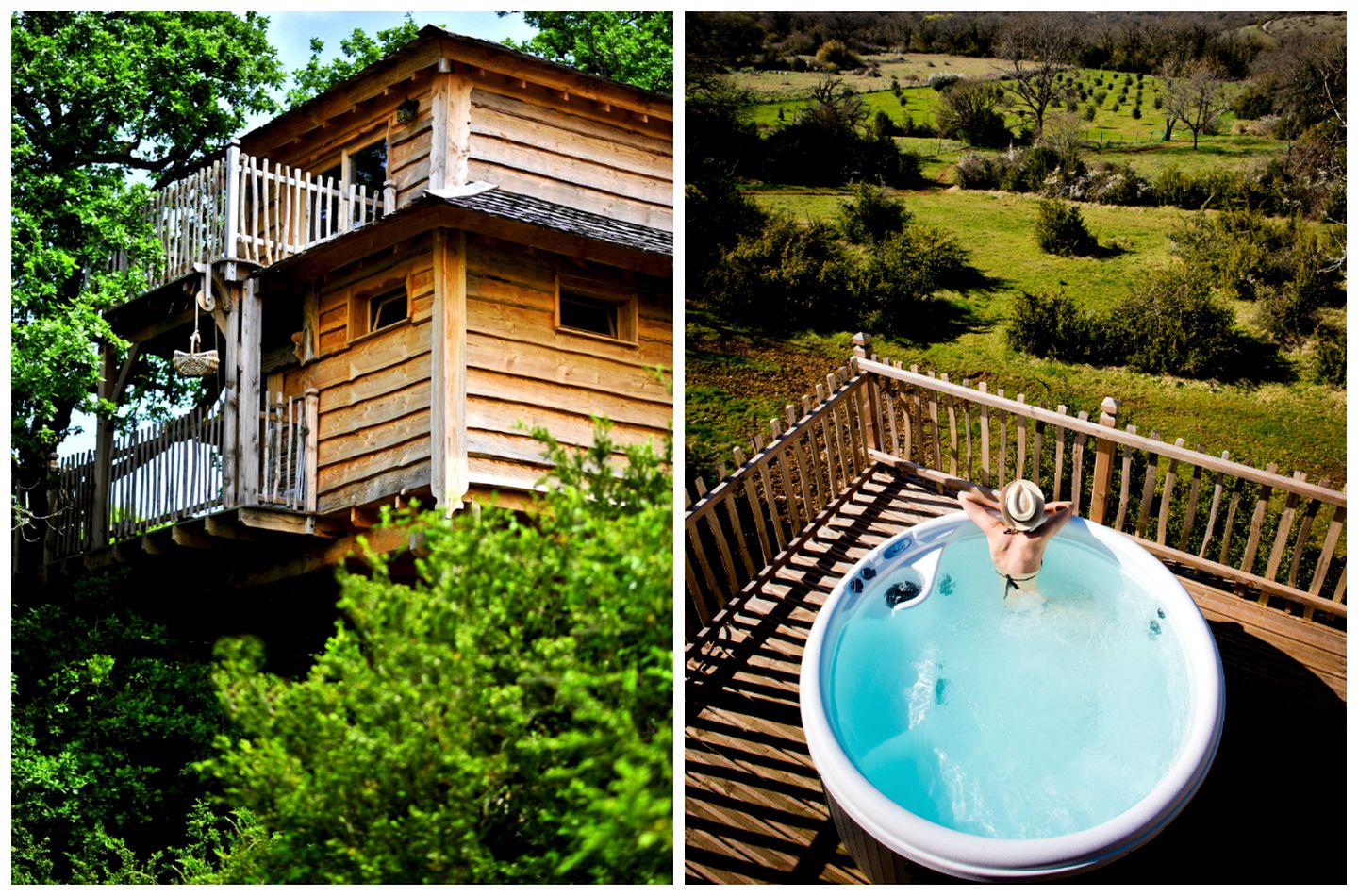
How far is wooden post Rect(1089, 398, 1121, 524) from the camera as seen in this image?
4727 mm

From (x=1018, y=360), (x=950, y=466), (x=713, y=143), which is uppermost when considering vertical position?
(x=713, y=143)

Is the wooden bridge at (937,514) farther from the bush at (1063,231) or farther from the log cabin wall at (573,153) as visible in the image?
the log cabin wall at (573,153)

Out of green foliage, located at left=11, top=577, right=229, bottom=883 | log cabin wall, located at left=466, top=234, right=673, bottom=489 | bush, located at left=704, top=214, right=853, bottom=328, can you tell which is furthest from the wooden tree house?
bush, located at left=704, top=214, right=853, bottom=328

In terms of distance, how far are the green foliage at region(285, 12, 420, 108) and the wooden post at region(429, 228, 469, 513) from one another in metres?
1.56

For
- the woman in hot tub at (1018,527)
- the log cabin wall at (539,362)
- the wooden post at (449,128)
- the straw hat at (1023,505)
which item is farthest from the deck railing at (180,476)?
the straw hat at (1023,505)

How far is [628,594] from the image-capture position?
12.6 feet

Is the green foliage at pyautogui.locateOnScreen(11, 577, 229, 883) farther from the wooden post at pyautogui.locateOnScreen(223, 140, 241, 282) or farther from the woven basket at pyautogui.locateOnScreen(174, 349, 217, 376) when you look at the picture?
the wooden post at pyautogui.locateOnScreen(223, 140, 241, 282)

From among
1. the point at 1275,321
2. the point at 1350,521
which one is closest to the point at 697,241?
the point at 1275,321

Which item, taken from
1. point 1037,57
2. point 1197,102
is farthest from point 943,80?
point 1197,102

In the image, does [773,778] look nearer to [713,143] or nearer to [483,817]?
[483,817]

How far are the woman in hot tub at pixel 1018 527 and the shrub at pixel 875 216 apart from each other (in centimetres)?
99

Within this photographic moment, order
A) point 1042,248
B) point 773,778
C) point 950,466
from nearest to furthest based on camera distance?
point 773,778 → point 1042,248 → point 950,466

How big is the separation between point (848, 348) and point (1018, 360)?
0.61 m

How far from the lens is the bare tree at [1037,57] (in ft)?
15.9
